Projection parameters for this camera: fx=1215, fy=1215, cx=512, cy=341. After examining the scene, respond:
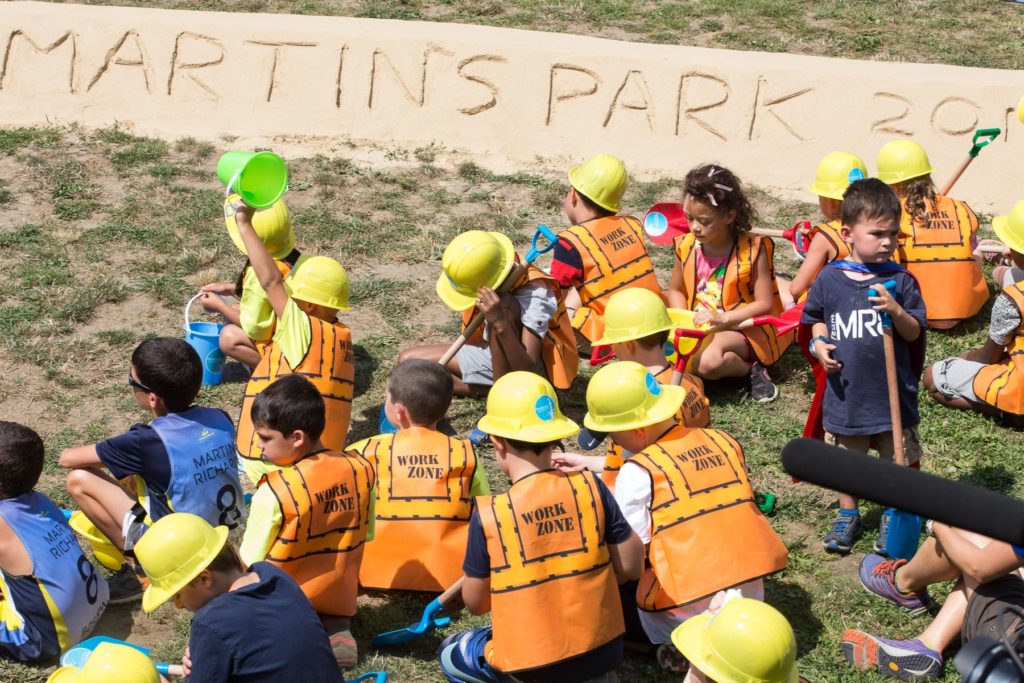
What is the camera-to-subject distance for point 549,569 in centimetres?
423

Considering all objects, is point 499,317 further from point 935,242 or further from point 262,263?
point 935,242

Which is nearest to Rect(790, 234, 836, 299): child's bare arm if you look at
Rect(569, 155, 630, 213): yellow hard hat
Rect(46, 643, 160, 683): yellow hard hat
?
Rect(569, 155, 630, 213): yellow hard hat

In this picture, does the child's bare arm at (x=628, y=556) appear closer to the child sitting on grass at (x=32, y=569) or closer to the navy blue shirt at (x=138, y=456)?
the navy blue shirt at (x=138, y=456)

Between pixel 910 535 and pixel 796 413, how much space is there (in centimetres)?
165

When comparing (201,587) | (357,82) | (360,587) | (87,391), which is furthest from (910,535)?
(357,82)

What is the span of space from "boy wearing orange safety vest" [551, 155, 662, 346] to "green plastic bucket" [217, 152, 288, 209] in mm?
1671

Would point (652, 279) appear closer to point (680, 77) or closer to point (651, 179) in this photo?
point (651, 179)

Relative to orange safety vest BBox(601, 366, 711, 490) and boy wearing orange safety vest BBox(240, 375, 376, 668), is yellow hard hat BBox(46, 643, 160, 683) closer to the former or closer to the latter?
boy wearing orange safety vest BBox(240, 375, 376, 668)

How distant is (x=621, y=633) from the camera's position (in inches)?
172

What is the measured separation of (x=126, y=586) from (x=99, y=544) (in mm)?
225

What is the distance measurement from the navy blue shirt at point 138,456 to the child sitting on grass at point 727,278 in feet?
9.53

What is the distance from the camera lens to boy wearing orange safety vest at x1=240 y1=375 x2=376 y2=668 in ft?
15.0

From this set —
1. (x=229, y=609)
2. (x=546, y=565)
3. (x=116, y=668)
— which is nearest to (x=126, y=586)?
(x=229, y=609)

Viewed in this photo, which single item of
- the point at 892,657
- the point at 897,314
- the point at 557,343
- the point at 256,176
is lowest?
the point at 892,657
